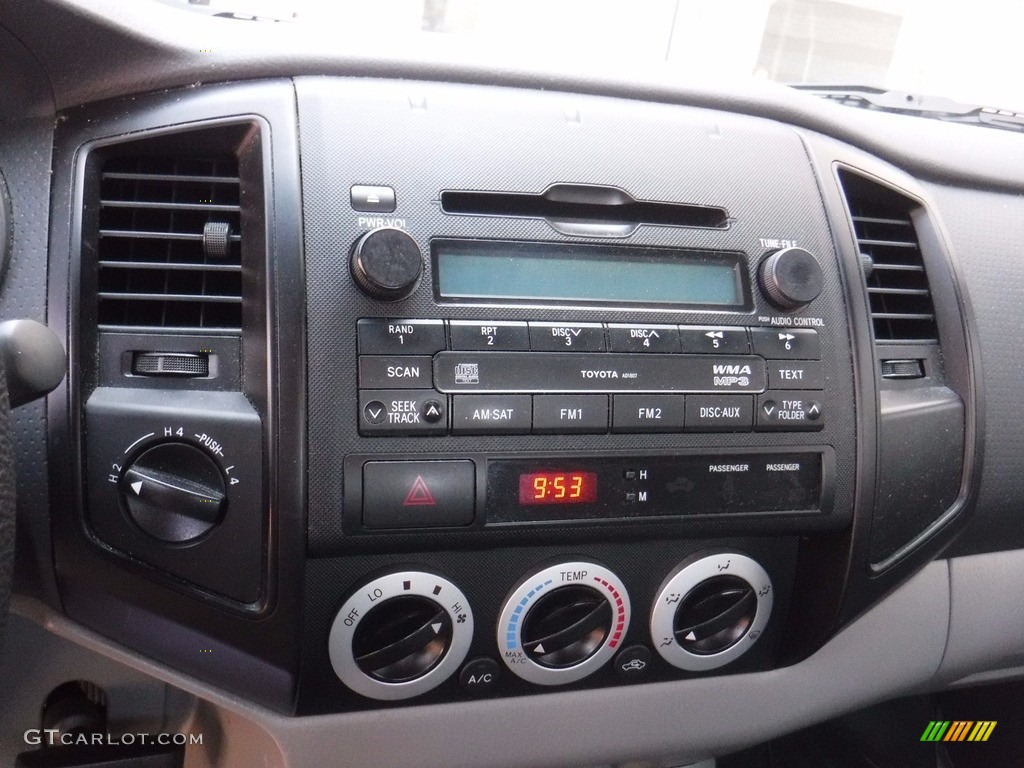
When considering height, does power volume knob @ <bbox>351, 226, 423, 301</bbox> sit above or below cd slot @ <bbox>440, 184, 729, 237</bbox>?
below

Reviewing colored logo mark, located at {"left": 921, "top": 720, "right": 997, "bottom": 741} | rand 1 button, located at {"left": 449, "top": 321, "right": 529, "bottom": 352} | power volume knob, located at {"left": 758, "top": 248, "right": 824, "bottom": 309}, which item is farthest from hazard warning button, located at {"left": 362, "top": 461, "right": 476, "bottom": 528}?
colored logo mark, located at {"left": 921, "top": 720, "right": 997, "bottom": 741}

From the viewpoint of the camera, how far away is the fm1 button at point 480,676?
0.82 m

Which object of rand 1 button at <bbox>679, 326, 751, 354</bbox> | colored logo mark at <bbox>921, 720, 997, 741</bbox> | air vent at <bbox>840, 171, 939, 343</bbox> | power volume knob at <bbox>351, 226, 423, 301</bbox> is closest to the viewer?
power volume knob at <bbox>351, 226, 423, 301</bbox>

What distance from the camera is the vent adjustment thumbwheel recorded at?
0.76m

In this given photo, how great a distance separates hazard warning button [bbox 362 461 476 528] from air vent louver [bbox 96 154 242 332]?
19cm

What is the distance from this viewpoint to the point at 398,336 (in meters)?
0.72

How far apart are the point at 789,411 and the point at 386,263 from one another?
413 millimetres

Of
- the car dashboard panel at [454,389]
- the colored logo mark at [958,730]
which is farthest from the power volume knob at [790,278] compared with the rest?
the colored logo mark at [958,730]

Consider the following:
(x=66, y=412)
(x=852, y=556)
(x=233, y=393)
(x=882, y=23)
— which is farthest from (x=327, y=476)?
(x=882, y=23)

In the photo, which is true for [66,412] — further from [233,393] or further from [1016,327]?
[1016,327]

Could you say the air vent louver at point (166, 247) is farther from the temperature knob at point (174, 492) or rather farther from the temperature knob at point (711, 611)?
the temperature knob at point (711, 611)

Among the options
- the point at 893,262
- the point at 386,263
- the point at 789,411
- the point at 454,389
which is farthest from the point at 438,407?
the point at 893,262

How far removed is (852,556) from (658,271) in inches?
14.1

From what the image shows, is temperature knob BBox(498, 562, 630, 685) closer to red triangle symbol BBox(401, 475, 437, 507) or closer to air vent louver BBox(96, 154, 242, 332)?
red triangle symbol BBox(401, 475, 437, 507)
